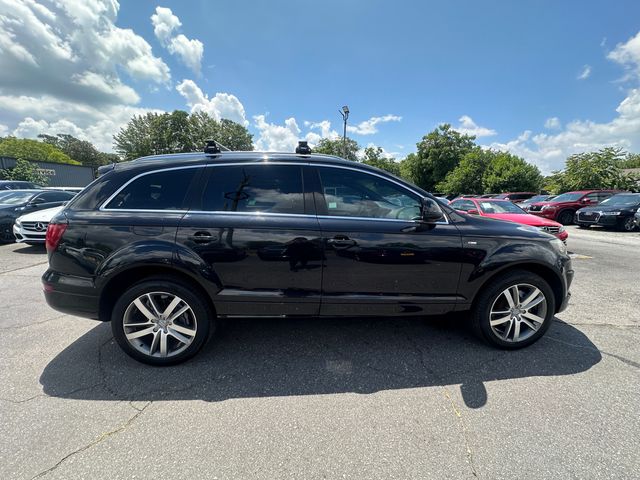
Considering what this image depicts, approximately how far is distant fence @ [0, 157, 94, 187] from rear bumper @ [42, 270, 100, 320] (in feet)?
104

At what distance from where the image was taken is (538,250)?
9.32 ft

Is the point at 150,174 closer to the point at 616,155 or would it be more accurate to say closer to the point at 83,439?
the point at 83,439

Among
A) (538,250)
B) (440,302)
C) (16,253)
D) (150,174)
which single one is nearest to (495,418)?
(440,302)

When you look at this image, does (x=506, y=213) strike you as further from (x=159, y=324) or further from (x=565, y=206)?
(x=565, y=206)

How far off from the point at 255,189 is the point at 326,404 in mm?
1884

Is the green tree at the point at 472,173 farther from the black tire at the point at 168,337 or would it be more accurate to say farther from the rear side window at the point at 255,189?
the black tire at the point at 168,337

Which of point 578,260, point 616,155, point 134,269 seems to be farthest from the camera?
point 616,155

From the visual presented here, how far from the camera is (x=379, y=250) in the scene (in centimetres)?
262

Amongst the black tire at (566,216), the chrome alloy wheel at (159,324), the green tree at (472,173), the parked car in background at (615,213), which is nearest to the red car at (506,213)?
the parked car in background at (615,213)

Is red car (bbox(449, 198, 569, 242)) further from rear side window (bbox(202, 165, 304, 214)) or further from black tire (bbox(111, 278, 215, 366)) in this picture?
black tire (bbox(111, 278, 215, 366))

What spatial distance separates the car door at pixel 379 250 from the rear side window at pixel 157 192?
1214mm

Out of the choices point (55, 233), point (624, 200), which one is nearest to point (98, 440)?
point (55, 233)

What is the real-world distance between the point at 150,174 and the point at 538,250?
12.3 feet

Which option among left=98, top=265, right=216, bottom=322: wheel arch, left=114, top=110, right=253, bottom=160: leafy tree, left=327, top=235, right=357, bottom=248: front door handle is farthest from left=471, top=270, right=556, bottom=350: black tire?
left=114, top=110, right=253, bottom=160: leafy tree
